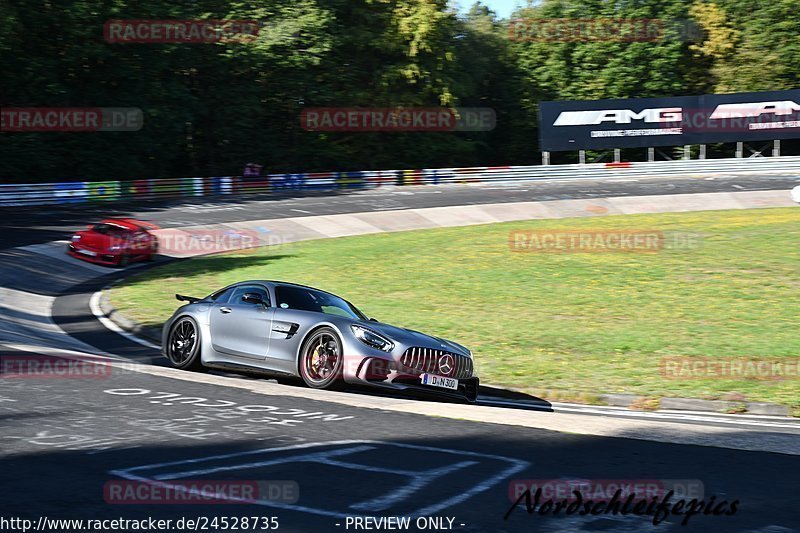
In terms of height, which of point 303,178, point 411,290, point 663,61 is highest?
point 663,61

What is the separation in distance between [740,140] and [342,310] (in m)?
44.1

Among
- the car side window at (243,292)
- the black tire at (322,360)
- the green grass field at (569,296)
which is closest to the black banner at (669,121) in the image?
the green grass field at (569,296)

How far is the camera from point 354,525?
5086 mm

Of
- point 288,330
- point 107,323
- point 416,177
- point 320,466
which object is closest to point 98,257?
point 107,323

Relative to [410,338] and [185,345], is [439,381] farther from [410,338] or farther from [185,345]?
[185,345]

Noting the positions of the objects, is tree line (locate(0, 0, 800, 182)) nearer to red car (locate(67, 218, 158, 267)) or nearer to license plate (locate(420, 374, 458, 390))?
red car (locate(67, 218, 158, 267))

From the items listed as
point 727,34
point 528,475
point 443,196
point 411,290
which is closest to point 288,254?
point 411,290

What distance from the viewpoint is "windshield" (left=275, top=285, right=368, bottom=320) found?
11.5 m

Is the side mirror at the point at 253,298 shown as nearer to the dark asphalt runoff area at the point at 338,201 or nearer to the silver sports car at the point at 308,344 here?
the silver sports car at the point at 308,344

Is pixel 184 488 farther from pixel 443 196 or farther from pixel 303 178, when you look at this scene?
pixel 303 178

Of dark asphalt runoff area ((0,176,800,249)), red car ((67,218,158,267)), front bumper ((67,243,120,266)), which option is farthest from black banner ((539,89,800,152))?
front bumper ((67,243,120,266))

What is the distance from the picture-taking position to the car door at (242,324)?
1127 cm

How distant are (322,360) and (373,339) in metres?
0.69

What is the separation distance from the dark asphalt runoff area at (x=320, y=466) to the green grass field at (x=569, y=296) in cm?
513
